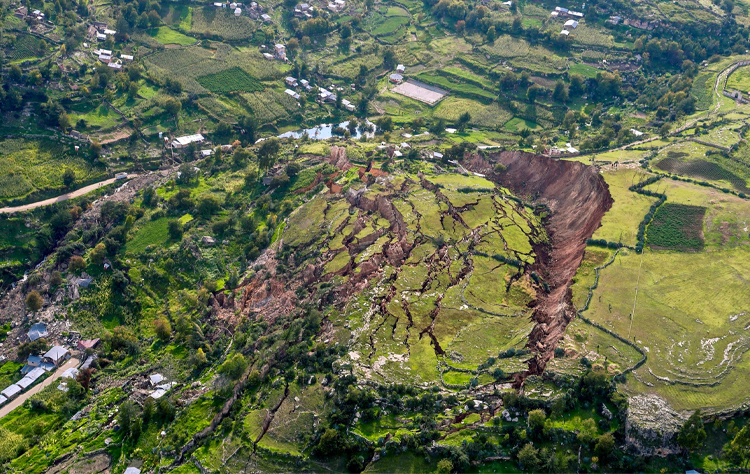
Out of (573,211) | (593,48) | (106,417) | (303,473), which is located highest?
(593,48)

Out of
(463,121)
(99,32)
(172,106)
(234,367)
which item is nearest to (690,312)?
(234,367)

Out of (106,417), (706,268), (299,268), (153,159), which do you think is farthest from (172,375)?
(706,268)

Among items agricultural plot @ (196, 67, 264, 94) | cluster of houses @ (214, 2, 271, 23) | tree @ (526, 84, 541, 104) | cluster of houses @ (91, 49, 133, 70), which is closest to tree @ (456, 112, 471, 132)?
tree @ (526, 84, 541, 104)

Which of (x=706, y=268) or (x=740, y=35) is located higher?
(x=740, y=35)

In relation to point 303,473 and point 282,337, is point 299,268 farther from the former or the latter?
point 303,473

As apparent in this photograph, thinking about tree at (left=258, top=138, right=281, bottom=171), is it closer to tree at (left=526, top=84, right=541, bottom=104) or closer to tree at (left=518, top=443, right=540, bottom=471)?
tree at (left=526, top=84, right=541, bottom=104)

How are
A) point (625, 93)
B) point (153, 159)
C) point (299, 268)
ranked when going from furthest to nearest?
point (625, 93) < point (153, 159) < point (299, 268)

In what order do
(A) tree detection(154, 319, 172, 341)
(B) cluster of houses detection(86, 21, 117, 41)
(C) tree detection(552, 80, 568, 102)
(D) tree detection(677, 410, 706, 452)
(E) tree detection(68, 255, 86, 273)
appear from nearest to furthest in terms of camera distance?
(D) tree detection(677, 410, 706, 452) → (A) tree detection(154, 319, 172, 341) → (E) tree detection(68, 255, 86, 273) → (C) tree detection(552, 80, 568, 102) → (B) cluster of houses detection(86, 21, 117, 41)

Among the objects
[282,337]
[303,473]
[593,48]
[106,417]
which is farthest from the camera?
[593,48]
